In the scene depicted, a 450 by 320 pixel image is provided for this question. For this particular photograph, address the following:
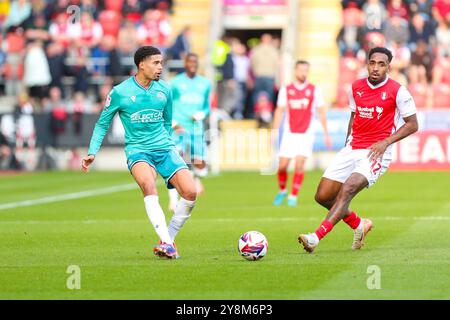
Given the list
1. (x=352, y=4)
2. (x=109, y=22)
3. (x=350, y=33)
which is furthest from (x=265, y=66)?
(x=109, y=22)

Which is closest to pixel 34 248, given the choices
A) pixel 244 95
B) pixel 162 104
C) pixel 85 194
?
pixel 162 104

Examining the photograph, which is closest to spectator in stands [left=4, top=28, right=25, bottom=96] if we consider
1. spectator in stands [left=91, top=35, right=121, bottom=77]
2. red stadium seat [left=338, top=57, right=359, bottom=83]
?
spectator in stands [left=91, top=35, right=121, bottom=77]

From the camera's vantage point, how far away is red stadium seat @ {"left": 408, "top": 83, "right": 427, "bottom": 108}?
31.0 meters

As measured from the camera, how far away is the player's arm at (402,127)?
42.1 ft

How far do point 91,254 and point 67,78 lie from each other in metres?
21.0

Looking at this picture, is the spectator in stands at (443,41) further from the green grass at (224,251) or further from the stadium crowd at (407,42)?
the green grass at (224,251)

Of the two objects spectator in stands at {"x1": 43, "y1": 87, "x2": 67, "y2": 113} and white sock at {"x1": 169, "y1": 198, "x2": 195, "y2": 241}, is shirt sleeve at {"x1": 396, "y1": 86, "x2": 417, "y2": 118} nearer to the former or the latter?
white sock at {"x1": 169, "y1": 198, "x2": 195, "y2": 241}

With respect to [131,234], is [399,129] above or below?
above

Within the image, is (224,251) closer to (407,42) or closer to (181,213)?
(181,213)

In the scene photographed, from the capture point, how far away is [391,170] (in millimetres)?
30766

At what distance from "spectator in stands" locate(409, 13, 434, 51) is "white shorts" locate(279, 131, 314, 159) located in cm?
1134

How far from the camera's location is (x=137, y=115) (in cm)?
1298

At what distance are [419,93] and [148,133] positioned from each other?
1905 cm
